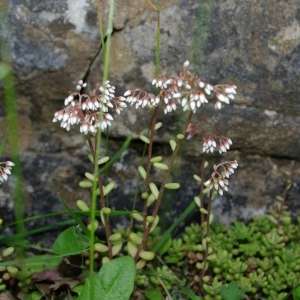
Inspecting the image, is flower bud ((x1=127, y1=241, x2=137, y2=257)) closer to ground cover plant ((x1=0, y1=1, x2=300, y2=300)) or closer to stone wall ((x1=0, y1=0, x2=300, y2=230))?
ground cover plant ((x1=0, y1=1, x2=300, y2=300))

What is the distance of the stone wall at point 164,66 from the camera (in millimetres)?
2432

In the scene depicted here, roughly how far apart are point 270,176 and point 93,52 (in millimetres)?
1020

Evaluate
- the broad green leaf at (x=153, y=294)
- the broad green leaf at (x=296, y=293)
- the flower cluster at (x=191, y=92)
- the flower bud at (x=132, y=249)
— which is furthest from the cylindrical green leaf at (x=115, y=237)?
the broad green leaf at (x=296, y=293)

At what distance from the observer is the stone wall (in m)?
2.43

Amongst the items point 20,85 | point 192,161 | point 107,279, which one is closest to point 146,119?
point 192,161

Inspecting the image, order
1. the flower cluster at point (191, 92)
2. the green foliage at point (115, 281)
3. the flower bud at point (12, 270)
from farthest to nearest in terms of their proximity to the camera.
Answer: the flower bud at point (12, 270) → the green foliage at point (115, 281) → the flower cluster at point (191, 92)

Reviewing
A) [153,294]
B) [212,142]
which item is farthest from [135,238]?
[212,142]

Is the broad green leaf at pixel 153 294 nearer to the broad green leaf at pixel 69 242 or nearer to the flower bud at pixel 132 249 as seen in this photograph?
the flower bud at pixel 132 249

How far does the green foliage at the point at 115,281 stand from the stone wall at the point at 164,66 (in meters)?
0.60

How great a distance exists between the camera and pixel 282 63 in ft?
8.19

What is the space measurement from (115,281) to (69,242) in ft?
1.32

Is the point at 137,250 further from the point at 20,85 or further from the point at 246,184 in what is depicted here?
the point at 20,85

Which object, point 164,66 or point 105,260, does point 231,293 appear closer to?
point 105,260

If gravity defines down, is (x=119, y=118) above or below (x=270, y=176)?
above
